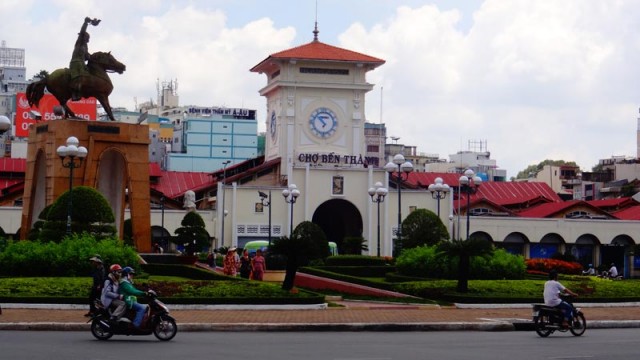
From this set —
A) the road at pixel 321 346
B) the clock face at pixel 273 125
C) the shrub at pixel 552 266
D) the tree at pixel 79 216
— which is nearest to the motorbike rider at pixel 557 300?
the road at pixel 321 346

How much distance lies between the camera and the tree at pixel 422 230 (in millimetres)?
57781

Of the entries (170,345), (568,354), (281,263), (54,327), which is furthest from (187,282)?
(281,263)

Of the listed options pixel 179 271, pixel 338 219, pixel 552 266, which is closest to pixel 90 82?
pixel 179 271

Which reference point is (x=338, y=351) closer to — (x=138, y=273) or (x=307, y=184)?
(x=138, y=273)

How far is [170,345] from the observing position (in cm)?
2291

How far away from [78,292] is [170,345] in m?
9.81

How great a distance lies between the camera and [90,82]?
48.3 meters

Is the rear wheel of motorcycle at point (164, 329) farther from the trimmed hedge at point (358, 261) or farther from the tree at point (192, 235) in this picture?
the tree at point (192, 235)

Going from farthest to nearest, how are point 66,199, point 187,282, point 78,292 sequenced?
point 66,199 < point 187,282 < point 78,292

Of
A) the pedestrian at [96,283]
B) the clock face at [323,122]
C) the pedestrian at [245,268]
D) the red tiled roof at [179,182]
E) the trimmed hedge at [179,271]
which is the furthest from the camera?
the red tiled roof at [179,182]

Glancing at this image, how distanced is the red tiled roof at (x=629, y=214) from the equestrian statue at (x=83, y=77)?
56.7 metres

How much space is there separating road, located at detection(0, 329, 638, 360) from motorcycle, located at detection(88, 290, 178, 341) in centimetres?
22

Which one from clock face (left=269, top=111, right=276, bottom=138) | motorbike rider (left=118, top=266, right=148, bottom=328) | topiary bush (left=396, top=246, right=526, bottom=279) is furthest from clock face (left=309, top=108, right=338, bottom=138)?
motorbike rider (left=118, top=266, right=148, bottom=328)

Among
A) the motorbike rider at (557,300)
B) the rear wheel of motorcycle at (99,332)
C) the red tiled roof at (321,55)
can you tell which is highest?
the red tiled roof at (321,55)
